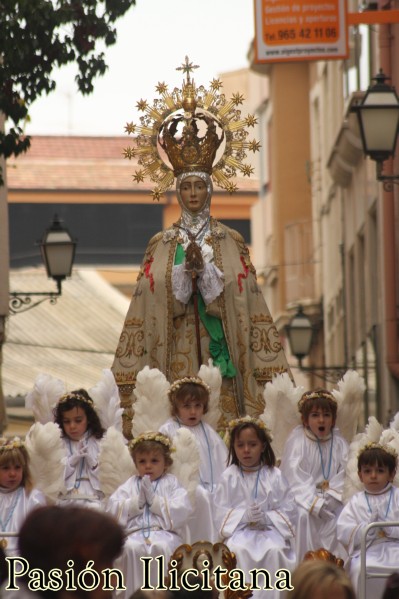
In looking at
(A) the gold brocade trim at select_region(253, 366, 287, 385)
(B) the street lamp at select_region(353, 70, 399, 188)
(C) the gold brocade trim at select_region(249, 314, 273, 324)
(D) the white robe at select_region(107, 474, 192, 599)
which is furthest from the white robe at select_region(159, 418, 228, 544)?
(B) the street lamp at select_region(353, 70, 399, 188)

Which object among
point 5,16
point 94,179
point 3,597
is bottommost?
point 3,597

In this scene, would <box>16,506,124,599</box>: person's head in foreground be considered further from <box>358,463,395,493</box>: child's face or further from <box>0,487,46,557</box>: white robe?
<box>358,463,395,493</box>: child's face

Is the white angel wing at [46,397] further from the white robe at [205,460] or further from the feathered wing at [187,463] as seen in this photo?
the feathered wing at [187,463]

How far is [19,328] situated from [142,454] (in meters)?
26.3

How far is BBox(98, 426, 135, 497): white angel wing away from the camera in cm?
1370

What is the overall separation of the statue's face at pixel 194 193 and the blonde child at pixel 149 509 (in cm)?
312

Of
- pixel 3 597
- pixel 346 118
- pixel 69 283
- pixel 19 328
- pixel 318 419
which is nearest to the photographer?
pixel 3 597

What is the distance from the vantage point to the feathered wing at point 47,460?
13.7 metres

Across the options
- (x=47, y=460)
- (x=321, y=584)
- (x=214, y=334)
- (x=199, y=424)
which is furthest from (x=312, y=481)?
(x=321, y=584)

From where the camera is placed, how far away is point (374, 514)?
1323 cm

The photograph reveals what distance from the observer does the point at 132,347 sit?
53.1 feet

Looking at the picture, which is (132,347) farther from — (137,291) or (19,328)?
(19,328)

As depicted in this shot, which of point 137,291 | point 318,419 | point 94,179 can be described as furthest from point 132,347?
point 94,179

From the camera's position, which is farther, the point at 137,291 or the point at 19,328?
the point at 19,328
